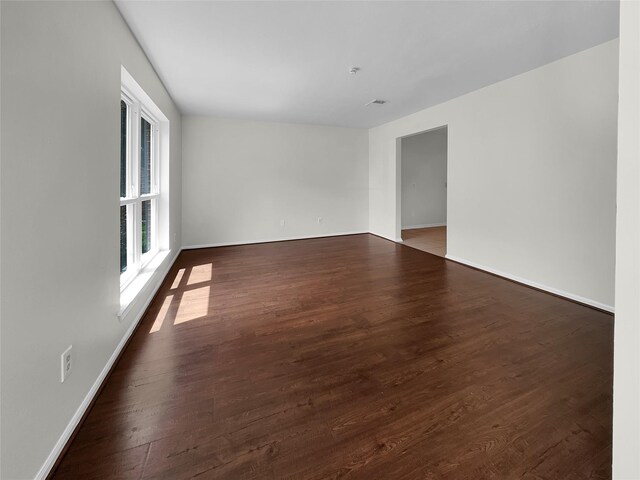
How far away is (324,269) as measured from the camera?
4.33 metres

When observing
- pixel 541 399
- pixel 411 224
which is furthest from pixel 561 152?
pixel 411 224

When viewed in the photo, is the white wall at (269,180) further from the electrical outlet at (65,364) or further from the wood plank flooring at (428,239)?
the electrical outlet at (65,364)

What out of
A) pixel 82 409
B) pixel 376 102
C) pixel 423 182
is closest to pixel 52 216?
pixel 82 409

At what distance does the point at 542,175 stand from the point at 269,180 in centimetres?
465

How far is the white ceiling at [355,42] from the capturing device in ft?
7.48

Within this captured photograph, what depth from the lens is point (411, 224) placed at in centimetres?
823

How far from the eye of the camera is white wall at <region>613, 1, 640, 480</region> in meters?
0.69

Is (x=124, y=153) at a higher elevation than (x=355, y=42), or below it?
below

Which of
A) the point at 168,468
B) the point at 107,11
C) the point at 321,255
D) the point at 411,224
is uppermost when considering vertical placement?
the point at 107,11

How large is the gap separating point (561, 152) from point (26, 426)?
446 centimetres

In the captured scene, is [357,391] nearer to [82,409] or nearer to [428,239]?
[82,409]

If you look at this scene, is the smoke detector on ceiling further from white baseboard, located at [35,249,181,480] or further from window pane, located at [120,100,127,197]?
white baseboard, located at [35,249,181,480]

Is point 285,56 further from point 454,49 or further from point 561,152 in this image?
point 561,152

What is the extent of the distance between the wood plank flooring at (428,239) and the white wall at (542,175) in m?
0.72
